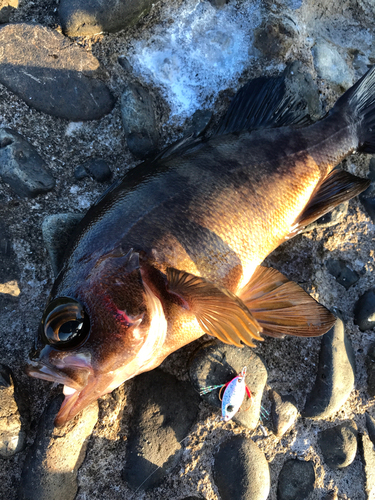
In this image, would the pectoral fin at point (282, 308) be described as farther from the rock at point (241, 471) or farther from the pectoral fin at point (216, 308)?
the rock at point (241, 471)

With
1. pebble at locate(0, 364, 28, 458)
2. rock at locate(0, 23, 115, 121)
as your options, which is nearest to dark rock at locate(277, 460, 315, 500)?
pebble at locate(0, 364, 28, 458)

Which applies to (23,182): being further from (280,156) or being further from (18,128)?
(280,156)

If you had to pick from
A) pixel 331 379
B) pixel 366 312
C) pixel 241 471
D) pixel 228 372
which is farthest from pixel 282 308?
pixel 241 471

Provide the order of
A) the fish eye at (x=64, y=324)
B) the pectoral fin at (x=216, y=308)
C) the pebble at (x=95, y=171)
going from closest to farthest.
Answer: the fish eye at (x=64, y=324), the pectoral fin at (x=216, y=308), the pebble at (x=95, y=171)

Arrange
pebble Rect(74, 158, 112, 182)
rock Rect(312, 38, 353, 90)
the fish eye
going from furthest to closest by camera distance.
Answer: rock Rect(312, 38, 353, 90)
pebble Rect(74, 158, 112, 182)
the fish eye

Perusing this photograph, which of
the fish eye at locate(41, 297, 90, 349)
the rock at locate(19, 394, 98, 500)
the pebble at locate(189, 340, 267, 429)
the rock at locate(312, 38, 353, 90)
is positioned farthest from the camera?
the rock at locate(312, 38, 353, 90)

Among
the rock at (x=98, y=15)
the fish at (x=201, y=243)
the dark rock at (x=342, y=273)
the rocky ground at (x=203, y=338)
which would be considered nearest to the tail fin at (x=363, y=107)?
the fish at (x=201, y=243)

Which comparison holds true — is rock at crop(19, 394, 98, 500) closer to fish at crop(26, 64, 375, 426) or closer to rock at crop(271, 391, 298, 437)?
fish at crop(26, 64, 375, 426)

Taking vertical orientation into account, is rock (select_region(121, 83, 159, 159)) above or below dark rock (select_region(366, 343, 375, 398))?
above
